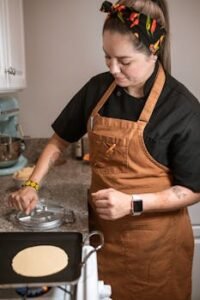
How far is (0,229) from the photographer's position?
1.14 m

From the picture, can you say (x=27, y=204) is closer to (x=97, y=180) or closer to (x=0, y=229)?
(x=0, y=229)

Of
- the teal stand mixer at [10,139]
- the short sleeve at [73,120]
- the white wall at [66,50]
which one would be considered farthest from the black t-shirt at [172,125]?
the white wall at [66,50]

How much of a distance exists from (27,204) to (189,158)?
50 centimetres

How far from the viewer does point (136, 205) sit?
43.8 inches

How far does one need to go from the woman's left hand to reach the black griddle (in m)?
0.13

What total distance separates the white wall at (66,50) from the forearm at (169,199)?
98cm

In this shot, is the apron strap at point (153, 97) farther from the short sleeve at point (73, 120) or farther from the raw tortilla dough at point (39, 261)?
the raw tortilla dough at point (39, 261)

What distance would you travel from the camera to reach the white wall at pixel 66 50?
1.89 metres

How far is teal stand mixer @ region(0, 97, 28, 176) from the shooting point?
172cm

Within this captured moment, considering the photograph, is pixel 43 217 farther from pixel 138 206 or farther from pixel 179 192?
pixel 179 192

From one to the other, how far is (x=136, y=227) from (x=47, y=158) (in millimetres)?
389

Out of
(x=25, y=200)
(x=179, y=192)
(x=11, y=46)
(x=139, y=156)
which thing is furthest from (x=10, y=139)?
(x=179, y=192)

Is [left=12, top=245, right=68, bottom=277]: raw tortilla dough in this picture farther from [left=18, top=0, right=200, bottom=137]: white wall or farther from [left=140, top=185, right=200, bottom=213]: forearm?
[left=18, top=0, right=200, bottom=137]: white wall

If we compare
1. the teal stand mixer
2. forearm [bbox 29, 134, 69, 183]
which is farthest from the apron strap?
the teal stand mixer
